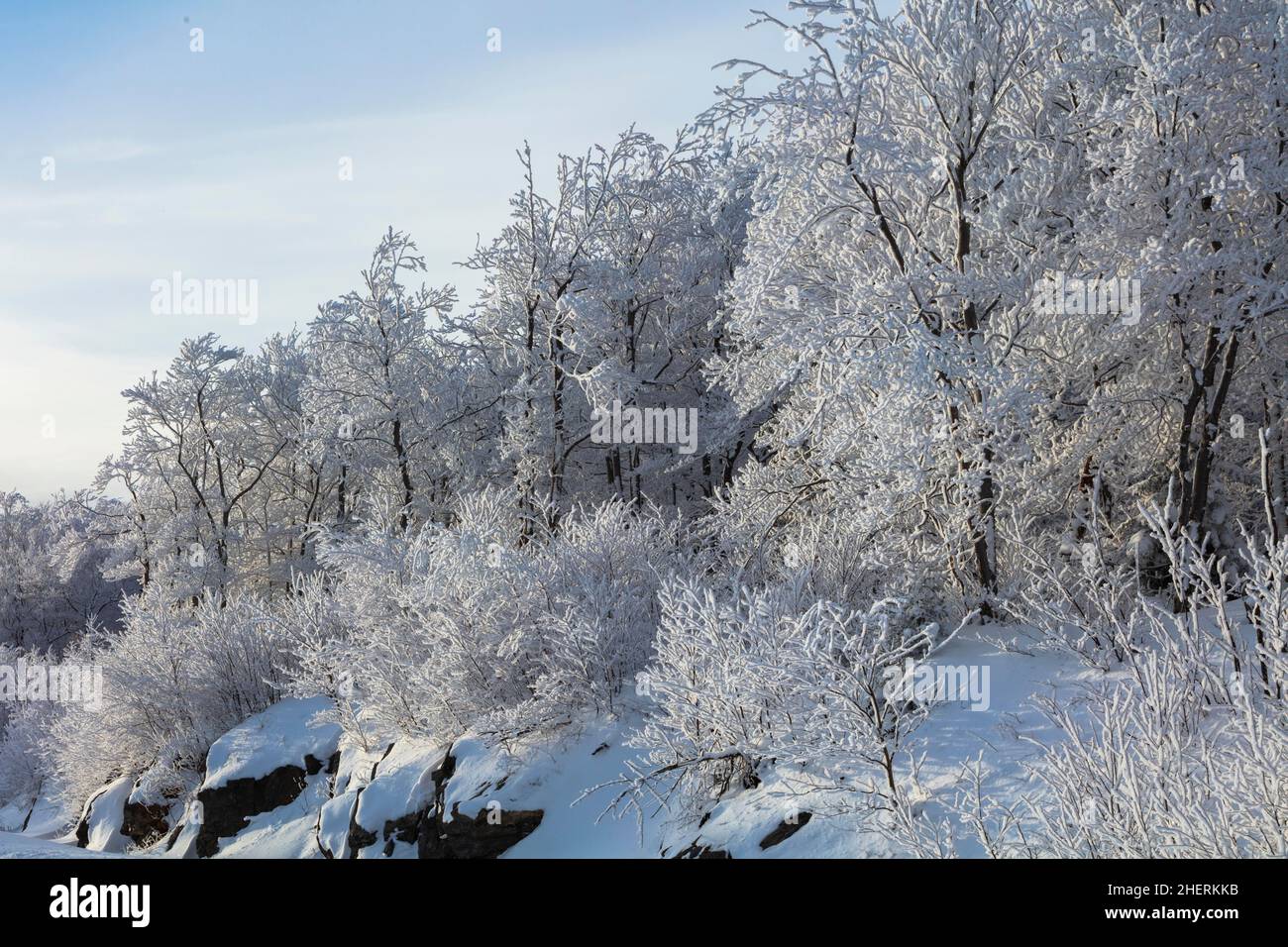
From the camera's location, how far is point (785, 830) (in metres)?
5.68

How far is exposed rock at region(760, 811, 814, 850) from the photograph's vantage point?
5.63 meters

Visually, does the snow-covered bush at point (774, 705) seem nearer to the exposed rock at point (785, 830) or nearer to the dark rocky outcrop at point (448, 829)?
the exposed rock at point (785, 830)

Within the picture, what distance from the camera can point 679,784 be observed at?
6.79m

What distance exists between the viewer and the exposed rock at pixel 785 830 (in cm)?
563

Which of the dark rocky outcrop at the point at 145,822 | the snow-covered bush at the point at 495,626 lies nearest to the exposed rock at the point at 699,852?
the snow-covered bush at the point at 495,626

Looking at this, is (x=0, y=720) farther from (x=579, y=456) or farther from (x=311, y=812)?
(x=311, y=812)

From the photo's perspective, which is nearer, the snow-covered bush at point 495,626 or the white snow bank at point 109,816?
the snow-covered bush at point 495,626

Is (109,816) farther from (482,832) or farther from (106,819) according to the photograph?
(482,832)

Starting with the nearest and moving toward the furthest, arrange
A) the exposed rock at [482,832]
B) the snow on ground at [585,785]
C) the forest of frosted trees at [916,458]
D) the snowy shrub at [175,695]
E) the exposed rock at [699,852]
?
the snow on ground at [585,785], the exposed rock at [699,852], the forest of frosted trees at [916,458], the exposed rock at [482,832], the snowy shrub at [175,695]

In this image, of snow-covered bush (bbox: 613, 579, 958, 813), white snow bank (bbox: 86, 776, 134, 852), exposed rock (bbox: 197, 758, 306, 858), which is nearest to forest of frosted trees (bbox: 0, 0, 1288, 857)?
snow-covered bush (bbox: 613, 579, 958, 813)

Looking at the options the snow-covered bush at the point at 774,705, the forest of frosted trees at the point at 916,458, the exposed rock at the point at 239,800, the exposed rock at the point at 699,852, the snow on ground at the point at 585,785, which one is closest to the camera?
the snow-covered bush at the point at 774,705

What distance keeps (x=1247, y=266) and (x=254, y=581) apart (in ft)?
79.7

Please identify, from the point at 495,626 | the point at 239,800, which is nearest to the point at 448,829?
the point at 495,626

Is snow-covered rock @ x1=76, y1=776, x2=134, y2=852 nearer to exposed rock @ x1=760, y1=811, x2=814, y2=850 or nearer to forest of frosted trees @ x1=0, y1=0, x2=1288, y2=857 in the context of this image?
forest of frosted trees @ x1=0, y1=0, x2=1288, y2=857
